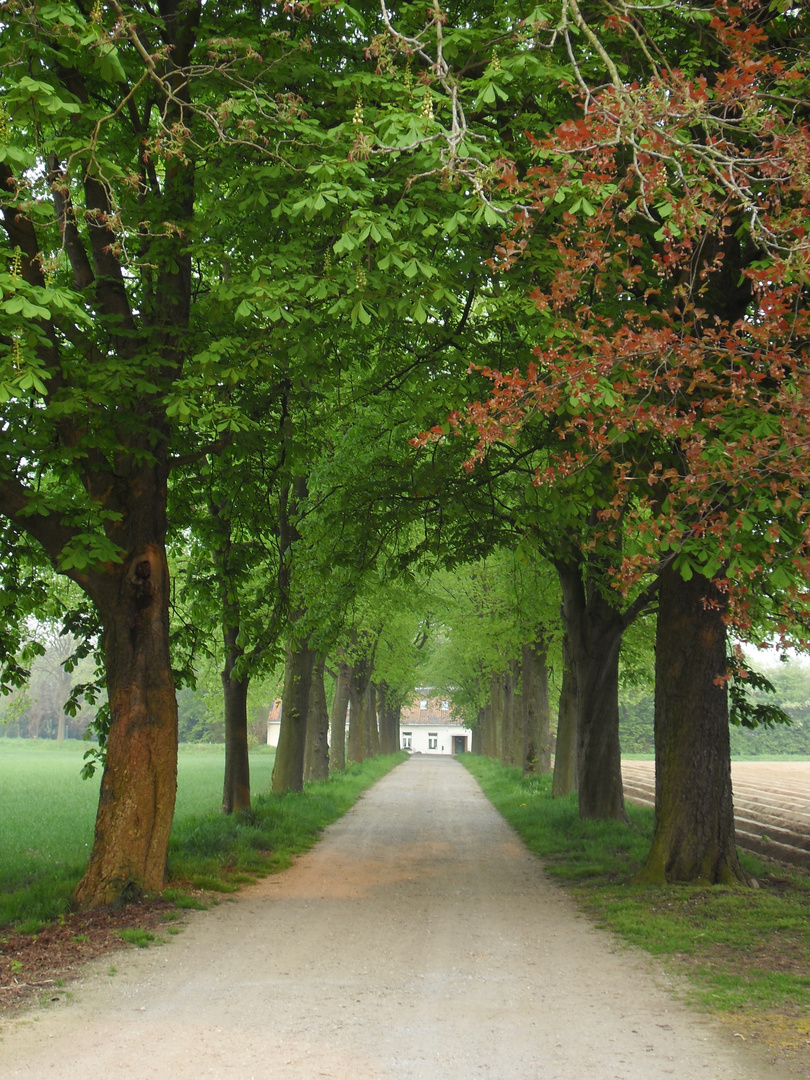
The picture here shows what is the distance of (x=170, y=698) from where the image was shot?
10.0 metres

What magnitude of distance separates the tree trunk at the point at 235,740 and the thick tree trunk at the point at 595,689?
19.1 feet

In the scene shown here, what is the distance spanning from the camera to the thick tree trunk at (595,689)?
15.5 meters

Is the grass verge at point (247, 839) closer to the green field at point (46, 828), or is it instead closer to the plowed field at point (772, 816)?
the green field at point (46, 828)

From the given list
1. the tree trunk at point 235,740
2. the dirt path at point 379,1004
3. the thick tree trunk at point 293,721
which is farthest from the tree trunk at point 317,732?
the dirt path at point 379,1004

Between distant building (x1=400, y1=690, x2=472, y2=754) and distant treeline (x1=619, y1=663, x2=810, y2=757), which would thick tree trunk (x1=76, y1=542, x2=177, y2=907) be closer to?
distant treeline (x1=619, y1=663, x2=810, y2=757)

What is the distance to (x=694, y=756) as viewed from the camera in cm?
1058

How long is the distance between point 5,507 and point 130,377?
1.83 m

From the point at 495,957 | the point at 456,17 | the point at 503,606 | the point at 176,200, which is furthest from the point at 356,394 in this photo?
the point at 503,606

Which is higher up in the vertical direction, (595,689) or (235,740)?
(595,689)

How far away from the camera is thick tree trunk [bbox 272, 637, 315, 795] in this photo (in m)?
19.8

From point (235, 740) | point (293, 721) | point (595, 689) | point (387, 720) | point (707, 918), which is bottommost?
point (387, 720)

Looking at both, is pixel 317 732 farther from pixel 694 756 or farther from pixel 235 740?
pixel 694 756

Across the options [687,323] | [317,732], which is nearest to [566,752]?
[317,732]

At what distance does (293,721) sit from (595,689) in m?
7.32
